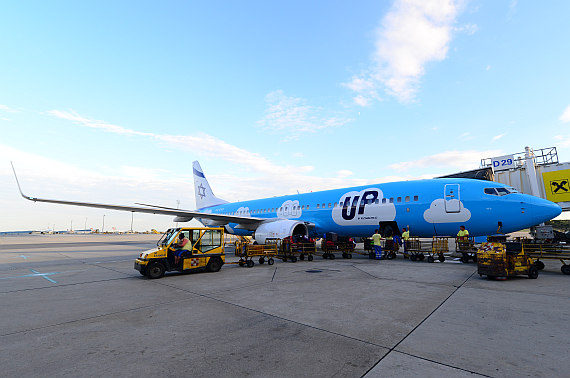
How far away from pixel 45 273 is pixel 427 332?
1416cm

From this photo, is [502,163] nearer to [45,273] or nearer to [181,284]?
[181,284]

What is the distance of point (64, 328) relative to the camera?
495cm

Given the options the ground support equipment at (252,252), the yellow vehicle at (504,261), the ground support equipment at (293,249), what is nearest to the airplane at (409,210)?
the ground support equipment at (293,249)

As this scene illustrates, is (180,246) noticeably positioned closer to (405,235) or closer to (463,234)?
(405,235)

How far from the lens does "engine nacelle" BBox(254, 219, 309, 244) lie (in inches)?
647

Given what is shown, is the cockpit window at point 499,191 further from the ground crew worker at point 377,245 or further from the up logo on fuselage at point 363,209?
the ground crew worker at point 377,245

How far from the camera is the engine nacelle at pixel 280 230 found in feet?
53.9

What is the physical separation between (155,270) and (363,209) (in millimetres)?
11557

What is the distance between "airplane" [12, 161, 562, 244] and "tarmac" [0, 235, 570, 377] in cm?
522

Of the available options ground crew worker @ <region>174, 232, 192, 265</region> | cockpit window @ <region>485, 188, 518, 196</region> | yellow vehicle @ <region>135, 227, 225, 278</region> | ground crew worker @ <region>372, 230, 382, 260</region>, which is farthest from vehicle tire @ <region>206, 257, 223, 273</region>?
cockpit window @ <region>485, 188, 518, 196</region>

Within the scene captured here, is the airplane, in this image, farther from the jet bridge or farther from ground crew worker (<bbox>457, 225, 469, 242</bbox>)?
the jet bridge

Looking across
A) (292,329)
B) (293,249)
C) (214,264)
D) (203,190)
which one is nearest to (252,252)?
(214,264)

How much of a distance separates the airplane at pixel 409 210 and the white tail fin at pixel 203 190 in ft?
43.2

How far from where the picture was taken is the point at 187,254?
35.4ft
